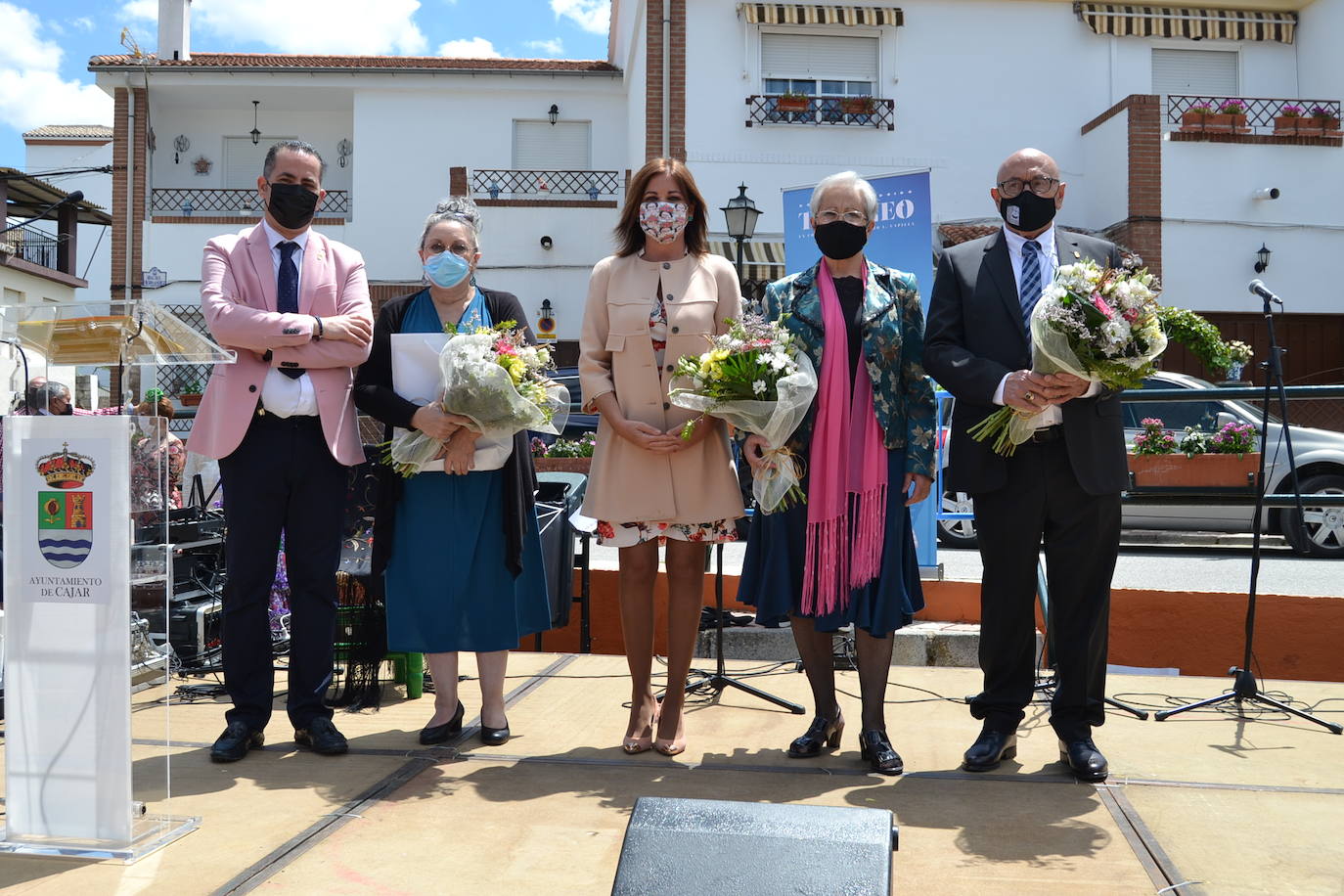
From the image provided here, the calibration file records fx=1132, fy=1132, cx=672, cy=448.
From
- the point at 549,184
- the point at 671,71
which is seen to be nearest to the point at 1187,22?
the point at 671,71

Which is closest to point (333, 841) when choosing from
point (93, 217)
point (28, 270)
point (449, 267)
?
point (449, 267)

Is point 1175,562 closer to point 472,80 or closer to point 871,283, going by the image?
point 871,283

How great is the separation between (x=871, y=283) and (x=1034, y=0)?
1683 centimetres

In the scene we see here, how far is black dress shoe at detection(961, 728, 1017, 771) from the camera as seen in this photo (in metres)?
3.70

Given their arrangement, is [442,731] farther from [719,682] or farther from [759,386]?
[759,386]

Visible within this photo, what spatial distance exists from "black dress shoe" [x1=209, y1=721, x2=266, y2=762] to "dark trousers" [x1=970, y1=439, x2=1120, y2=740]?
2469mm

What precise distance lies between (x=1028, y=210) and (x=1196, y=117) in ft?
50.4

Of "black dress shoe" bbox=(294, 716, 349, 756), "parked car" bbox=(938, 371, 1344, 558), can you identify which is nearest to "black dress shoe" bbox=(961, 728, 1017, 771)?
"black dress shoe" bbox=(294, 716, 349, 756)

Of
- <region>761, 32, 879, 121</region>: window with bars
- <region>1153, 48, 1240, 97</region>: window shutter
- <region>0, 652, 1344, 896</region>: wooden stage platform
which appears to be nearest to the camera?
<region>0, 652, 1344, 896</region>: wooden stage platform

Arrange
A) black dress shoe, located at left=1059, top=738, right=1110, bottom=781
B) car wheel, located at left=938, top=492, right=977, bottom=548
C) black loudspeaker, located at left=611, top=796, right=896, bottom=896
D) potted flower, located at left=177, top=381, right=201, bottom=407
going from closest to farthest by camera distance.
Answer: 1. black loudspeaker, located at left=611, top=796, right=896, bottom=896
2. black dress shoe, located at left=1059, top=738, right=1110, bottom=781
3. car wheel, located at left=938, top=492, right=977, bottom=548
4. potted flower, located at left=177, top=381, right=201, bottom=407

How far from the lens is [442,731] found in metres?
4.05

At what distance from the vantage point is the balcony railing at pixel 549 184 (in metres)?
20.4

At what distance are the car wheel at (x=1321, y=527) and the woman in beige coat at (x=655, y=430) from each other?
8.44 metres

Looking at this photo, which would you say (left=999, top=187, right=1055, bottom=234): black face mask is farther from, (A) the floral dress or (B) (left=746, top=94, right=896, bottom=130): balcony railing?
(B) (left=746, top=94, right=896, bottom=130): balcony railing
